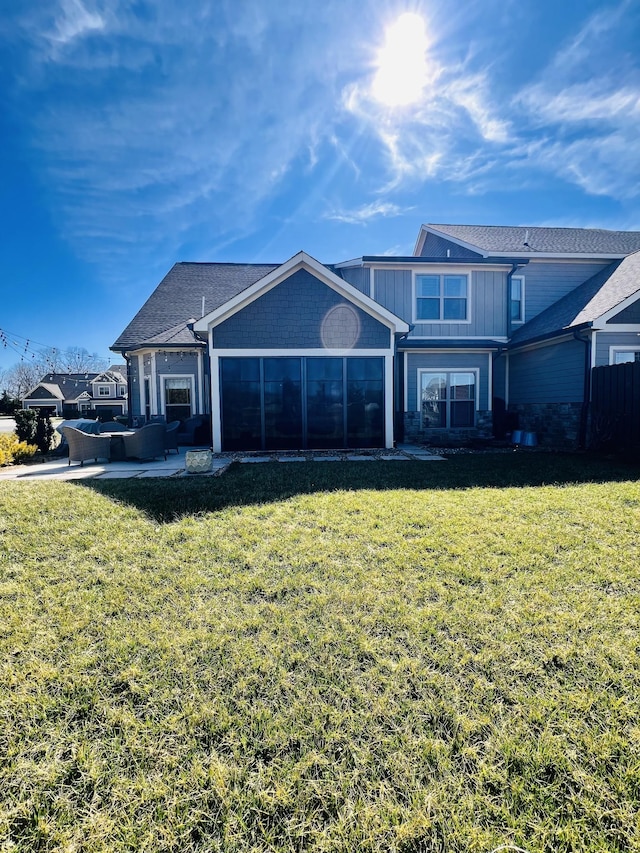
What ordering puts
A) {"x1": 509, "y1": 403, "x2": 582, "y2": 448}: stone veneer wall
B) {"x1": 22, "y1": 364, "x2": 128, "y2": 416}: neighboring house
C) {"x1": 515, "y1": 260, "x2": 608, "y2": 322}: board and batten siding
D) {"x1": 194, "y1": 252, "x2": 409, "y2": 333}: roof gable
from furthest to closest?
1. {"x1": 22, "y1": 364, "x2": 128, "y2": 416}: neighboring house
2. {"x1": 515, "y1": 260, "x2": 608, "y2": 322}: board and batten siding
3. {"x1": 509, "y1": 403, "x2": 582, "y2": 448}: stone veneer wall
4. {"x1": 194, "y1": 252, "x2": 409, "y2": 333}: roof gable

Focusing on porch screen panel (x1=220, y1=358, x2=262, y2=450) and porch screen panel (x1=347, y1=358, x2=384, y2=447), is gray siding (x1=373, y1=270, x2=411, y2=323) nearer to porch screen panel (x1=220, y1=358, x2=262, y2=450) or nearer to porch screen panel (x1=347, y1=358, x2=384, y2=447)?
porch screen panel (x1=347, y1=358, x2=384, y2=447)

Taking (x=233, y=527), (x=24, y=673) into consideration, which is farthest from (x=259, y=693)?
(x=233, y=527)

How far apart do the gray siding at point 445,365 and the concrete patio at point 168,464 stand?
2.47 meters

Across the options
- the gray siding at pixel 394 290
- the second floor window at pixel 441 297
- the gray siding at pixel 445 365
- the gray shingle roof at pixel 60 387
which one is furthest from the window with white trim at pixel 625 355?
the gray shingle roof at pixel 60 387

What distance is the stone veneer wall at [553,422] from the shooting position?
34.7 feet

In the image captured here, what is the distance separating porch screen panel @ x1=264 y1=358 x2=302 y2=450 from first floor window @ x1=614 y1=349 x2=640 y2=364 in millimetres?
Answer: 8490

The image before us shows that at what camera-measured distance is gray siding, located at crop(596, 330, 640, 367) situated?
394 inches

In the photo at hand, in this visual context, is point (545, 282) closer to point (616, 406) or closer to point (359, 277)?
point (616, 406)

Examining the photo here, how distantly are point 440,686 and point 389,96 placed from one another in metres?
12.7

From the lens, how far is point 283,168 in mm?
12281

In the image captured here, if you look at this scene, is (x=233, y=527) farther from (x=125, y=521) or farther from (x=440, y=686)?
(x=440, y=686)

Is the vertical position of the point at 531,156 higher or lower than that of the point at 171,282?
higher

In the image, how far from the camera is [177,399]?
1337 centimetres

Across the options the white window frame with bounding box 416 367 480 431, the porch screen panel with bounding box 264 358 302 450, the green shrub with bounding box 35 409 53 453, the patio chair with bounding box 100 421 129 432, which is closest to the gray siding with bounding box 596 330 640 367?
the white window frame with bounding box 416 367 480 431
